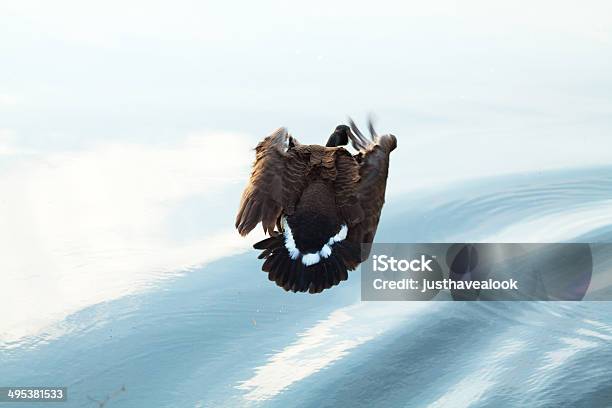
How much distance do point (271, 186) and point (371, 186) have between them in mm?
715

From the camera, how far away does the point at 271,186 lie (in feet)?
24.4

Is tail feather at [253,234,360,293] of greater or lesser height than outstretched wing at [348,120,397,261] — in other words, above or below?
below

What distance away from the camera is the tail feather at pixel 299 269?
23.5 feet

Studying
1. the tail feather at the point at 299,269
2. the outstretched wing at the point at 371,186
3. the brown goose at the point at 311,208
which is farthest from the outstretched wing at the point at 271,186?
the outstretched wing at the point at 371,186

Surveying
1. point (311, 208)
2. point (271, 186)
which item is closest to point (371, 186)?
point (311, 208)

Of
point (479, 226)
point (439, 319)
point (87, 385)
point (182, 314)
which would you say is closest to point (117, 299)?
point (182, 314)

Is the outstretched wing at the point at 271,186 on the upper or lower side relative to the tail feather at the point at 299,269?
upper

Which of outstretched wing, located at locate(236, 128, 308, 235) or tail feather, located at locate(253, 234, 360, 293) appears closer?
tail feather, located at locate(253, 234, 360, 293)

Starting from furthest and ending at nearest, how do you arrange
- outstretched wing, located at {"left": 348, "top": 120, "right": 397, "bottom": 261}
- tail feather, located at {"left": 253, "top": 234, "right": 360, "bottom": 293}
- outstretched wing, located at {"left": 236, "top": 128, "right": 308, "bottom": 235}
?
outstretched wing, located at {"left": 348, "top": 120, "right": 397, "bottom": 261}
outstretched wing, located at {"left": 236, "top": 128, "right": 308, "bottom": 235}
tail feather, located at {"left": 253, "top": 234, "right": 360, "bottom": 293}

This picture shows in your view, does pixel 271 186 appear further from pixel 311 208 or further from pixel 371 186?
pixel 371 186

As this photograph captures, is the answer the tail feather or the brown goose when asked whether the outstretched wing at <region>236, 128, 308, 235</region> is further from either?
the tail feather

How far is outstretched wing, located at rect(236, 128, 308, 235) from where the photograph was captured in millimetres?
7352

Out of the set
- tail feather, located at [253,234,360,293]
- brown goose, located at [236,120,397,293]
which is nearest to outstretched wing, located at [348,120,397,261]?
brown goose, located at [236,120,397,293]

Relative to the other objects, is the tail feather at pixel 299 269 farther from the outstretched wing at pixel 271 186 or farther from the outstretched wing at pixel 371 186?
the outstretched wing at pixel 371 186
